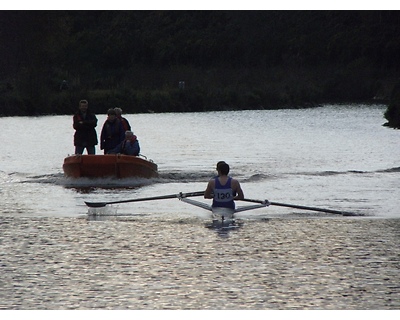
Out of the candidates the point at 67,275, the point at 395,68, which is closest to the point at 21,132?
the point at 67,275

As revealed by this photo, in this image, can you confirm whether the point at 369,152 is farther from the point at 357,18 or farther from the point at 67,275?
the point at 357,18

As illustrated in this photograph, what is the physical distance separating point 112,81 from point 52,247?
56750 millimetres

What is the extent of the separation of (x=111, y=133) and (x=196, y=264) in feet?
34.8

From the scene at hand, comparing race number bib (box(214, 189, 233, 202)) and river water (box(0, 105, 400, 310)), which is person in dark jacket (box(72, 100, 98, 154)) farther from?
race number bib (box(214, 189, 233, 202))

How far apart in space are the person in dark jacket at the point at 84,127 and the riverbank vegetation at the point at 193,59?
3653 cm

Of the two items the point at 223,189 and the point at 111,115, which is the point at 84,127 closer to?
the point at 111,115

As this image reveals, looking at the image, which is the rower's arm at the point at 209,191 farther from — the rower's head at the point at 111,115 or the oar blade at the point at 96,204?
the rower's head at the point at 111,115

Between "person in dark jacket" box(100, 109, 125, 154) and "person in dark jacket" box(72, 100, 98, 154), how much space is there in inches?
9.1

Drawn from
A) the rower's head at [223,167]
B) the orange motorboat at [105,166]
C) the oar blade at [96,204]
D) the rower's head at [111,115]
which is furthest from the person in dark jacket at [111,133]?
the rower's head at [223,167]

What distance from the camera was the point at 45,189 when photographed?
26.7 meters

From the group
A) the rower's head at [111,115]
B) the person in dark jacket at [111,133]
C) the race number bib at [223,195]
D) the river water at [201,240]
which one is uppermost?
the rower's head at [111,115]

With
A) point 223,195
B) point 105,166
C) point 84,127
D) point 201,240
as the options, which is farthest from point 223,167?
point 105,166

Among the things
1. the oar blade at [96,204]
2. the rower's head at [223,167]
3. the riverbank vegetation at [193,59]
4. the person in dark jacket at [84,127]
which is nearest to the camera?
the rower's head at [223,167]

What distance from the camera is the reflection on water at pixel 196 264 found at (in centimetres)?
1329
